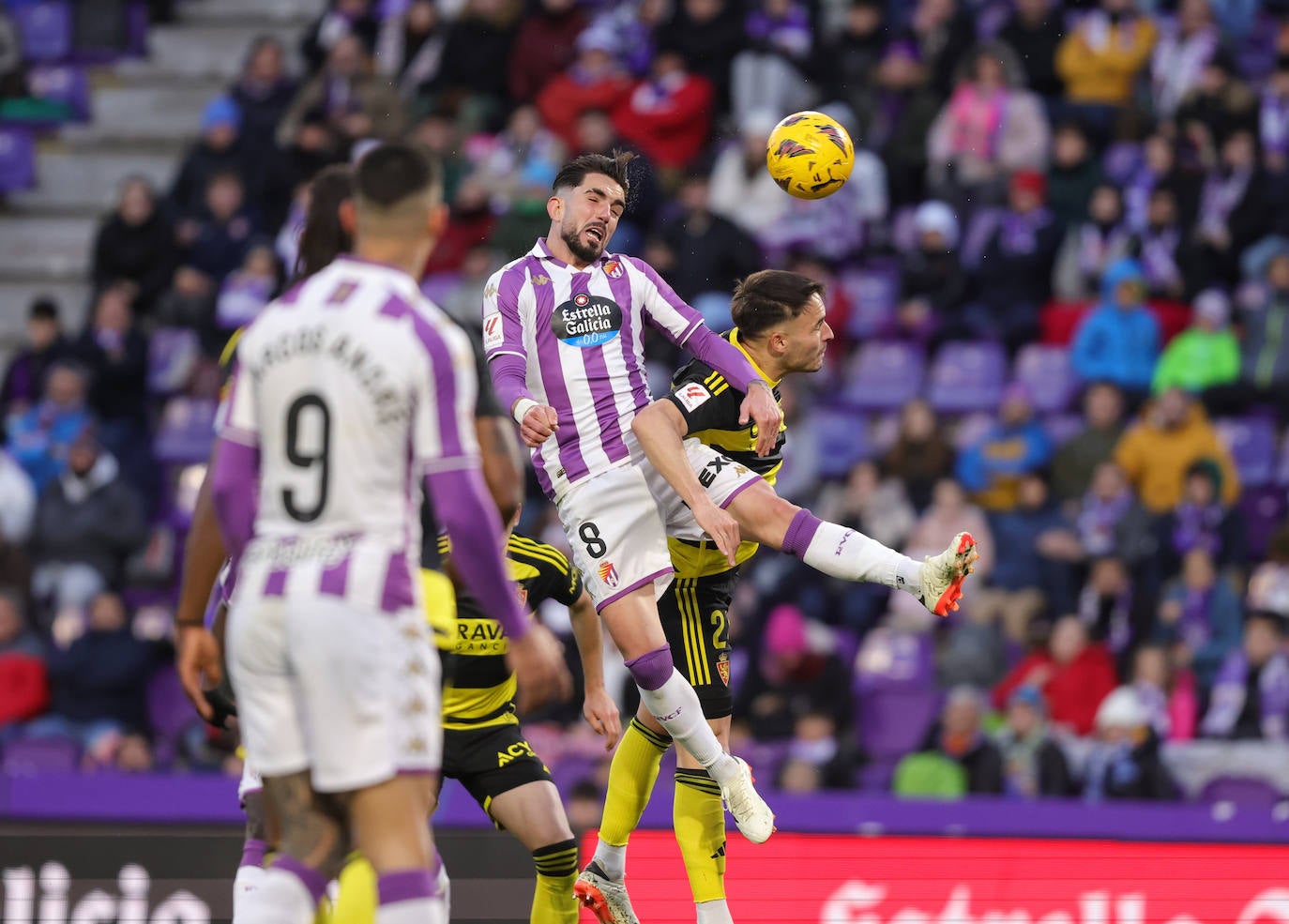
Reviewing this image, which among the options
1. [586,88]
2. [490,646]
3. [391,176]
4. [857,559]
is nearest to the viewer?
[391,176]

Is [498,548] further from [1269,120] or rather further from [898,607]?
[1269,120]

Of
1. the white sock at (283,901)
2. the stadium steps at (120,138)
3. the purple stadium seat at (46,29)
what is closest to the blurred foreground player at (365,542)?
the white sock at (283,901)

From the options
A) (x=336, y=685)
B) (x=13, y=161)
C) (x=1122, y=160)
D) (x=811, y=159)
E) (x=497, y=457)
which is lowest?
(x=336, y=685)

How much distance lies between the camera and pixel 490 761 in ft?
26.6

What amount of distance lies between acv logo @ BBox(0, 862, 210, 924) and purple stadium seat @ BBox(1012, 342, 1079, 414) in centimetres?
831

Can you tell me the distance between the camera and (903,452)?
15305 millimetres

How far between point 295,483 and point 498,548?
0.59 m

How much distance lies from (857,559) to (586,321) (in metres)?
1.54

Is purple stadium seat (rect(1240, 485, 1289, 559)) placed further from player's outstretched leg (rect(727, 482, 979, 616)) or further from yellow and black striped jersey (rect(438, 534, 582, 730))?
yellow and black striped jersey (rect(438, 534, 582, 730))

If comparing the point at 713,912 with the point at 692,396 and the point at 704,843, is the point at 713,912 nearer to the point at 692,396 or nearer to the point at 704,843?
the point at 704,843

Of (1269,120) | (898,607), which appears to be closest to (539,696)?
(898,607)

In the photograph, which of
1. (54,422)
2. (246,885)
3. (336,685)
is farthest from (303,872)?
(54,422)

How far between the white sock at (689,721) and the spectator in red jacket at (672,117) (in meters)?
10.1

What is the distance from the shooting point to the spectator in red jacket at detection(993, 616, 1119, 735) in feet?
44.5
